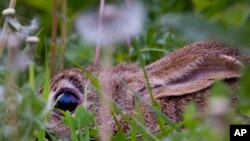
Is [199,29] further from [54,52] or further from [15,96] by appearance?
[54,52]

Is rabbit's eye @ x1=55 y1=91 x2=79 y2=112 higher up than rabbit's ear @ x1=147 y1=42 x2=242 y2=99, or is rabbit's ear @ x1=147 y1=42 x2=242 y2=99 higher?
rabbit's ear @ x1=147 y1=42 x2=242 y2=99

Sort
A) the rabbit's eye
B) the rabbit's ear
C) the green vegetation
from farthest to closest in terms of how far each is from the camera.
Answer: the rabbit's eye, the rabbit's ear, the green vegetation

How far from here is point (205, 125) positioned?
2.77 meters

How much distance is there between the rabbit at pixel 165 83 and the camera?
392 cm

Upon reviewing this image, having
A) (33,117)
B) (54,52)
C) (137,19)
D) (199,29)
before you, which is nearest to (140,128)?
(137,19)

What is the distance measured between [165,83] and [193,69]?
16cm

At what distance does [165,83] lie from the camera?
410 centimetres

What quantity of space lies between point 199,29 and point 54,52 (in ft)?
8.51

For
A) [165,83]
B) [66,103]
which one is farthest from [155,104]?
[66,103]

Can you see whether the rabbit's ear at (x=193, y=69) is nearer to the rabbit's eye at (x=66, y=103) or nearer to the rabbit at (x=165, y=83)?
the rabbit at (x=165, y=83)

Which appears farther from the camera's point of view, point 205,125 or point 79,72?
point 79,72

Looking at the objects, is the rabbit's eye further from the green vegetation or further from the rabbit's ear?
the rabbit's ear

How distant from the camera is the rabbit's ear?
12.9ft

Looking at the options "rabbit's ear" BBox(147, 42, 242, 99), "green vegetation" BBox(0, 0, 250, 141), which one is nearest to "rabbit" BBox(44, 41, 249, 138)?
"rabbit's ear" BBox(147, 42, 242, 99)
